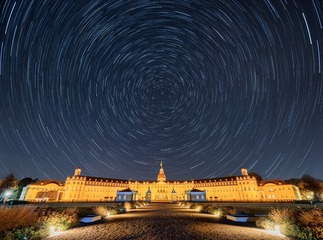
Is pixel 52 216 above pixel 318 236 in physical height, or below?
above

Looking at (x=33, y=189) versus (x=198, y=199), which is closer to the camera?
(x=198, y=199)

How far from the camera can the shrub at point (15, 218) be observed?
8414mm

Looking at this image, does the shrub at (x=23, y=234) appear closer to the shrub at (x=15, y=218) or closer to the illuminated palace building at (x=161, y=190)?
the shrub at (x=15, y=218)

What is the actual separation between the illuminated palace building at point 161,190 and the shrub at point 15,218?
73700 millimetres

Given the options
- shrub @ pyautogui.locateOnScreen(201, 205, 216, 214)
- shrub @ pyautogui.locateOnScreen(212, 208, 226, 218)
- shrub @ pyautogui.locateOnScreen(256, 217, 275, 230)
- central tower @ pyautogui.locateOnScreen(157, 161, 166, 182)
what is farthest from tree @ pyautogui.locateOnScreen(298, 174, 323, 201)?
shrub @ pyautogui.locateOnScreen(256, 217, 275, 230)

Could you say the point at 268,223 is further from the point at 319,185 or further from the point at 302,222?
the point at 319,185

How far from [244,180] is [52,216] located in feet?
391

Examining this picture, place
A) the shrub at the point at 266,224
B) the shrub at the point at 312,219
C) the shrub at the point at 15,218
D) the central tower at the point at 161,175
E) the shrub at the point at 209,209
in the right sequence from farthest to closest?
1. the central tower at the point at 161,175
2. the shrub at the point at 209,209
3. the shrub at the point at 266,224
4. the shrub at the point at 312,219
5. the shrub at the point at 15,218

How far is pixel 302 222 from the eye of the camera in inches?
441

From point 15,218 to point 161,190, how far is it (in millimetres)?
125859

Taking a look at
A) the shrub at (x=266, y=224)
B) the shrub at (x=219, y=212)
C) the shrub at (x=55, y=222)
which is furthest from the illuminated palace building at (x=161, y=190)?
the shrub at (x=266, y=224)

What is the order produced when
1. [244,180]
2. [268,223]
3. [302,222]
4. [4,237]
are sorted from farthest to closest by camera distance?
[244,180] < [268,223] < [302,222] < [4,237]

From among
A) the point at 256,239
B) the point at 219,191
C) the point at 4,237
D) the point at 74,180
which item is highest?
the point at 74,180

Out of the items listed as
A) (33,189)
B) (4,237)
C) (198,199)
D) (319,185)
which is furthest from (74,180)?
(319,185)
